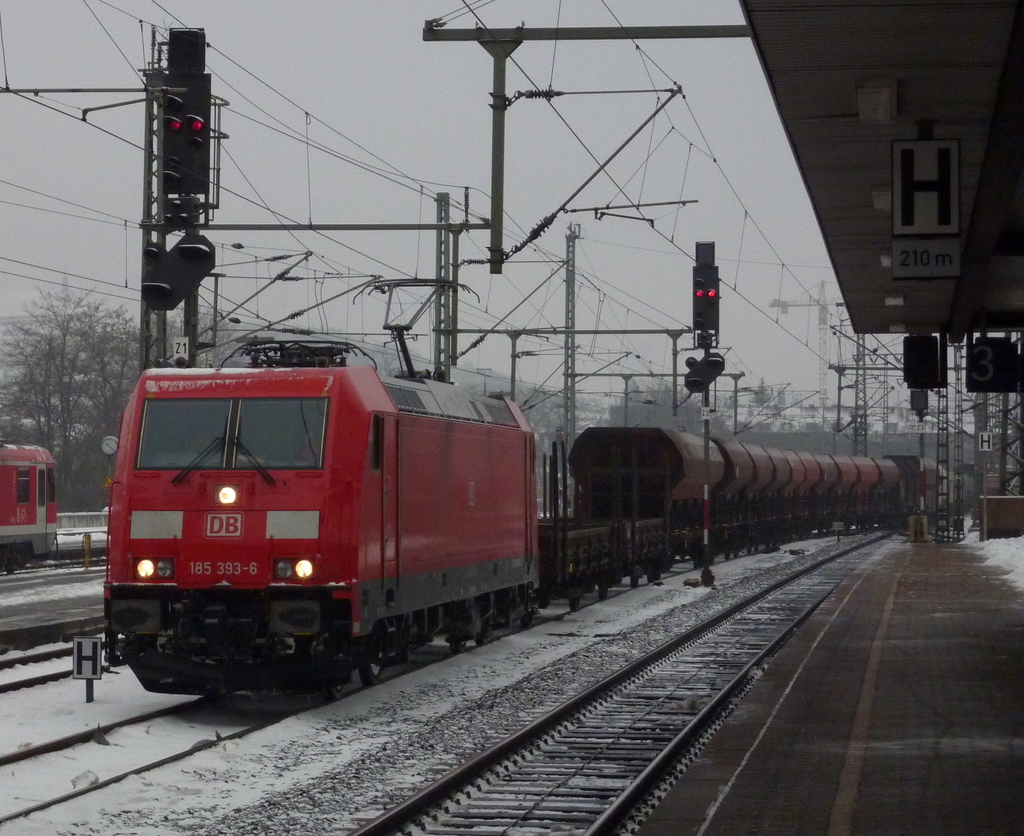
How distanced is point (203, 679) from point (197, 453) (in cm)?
191

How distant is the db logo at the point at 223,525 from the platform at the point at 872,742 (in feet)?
14.1

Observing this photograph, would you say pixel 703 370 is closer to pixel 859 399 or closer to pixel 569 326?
pixel 569 326

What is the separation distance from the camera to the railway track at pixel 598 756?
8461mm

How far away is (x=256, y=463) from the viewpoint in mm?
12156

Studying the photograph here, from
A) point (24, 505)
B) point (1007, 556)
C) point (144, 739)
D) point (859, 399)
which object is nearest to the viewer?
point (144, 739)

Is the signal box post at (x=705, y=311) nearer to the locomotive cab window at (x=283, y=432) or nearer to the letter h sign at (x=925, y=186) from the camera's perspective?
the locomotive cab window at (x=283, y=432)

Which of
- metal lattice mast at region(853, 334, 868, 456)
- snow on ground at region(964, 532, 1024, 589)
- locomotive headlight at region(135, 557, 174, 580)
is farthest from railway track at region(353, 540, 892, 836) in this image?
metal lattice mast at region(853, 334, 868, 456)

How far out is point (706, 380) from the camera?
84.4ft

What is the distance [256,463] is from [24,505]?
20679 millimetres

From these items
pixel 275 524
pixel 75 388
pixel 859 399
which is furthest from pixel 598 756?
pixel 859 399

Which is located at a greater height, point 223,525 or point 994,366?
point 994,366

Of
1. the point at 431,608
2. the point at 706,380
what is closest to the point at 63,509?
the point at 706,380

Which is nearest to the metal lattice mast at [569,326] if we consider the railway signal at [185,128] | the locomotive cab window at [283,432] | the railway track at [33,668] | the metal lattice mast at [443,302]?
the metal lattice mast at [443,302]

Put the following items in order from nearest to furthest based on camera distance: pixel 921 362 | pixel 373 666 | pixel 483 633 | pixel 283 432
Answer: pixel 283 432 → pixel 373 666 → pixel 921 362 → pixel 483 633
